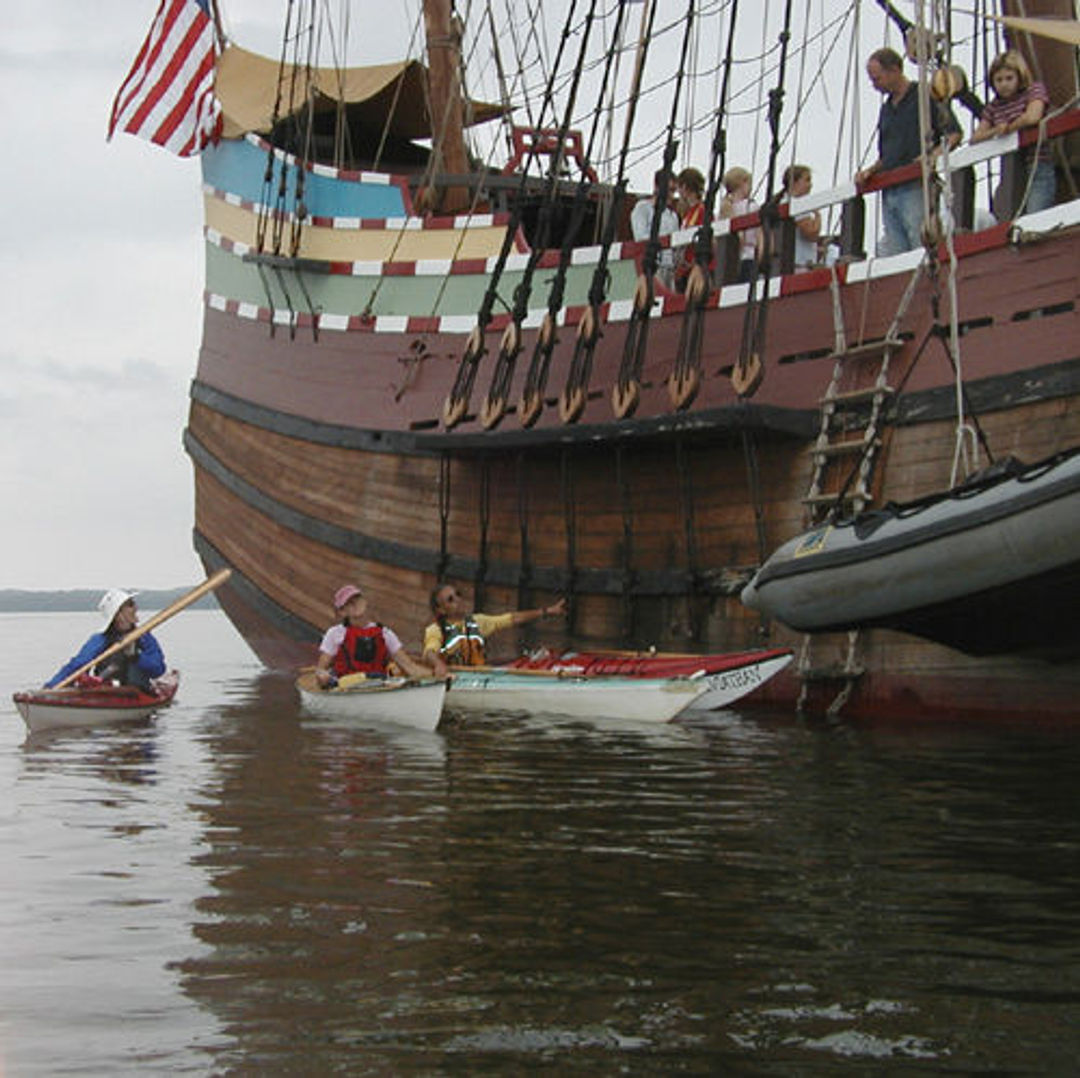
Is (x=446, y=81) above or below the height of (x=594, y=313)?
above

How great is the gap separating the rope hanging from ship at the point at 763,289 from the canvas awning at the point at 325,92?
252 inches

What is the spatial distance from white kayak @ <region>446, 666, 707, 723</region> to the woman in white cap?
2.58 metres

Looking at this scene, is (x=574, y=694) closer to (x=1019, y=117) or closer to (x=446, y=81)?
(x=1019, y=117)

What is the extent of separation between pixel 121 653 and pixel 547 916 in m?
9.07

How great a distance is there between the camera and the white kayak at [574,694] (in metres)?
12.2

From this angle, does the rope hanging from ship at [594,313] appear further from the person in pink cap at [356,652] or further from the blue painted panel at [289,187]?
the blue painted panel at [289,187]

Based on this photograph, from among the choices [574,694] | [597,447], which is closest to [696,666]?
[574,694]

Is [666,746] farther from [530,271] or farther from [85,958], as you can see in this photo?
[85,958]

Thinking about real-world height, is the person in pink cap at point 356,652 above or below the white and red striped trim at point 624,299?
below

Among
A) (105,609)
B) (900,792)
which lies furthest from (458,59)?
(900,792)

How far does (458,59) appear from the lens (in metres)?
18.6

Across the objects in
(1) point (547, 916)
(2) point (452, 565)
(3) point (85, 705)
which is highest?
(2) point (452, 565)

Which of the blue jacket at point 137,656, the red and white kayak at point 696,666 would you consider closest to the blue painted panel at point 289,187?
the blue jacket at point 137,656

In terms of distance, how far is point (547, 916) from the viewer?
5.52m
